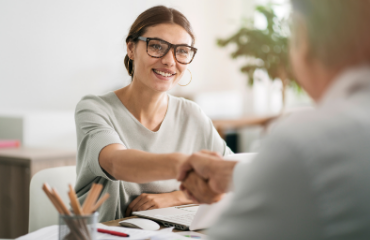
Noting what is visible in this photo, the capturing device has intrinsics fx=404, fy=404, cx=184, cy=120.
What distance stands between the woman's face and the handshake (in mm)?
621

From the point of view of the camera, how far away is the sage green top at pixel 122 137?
55.1 inches

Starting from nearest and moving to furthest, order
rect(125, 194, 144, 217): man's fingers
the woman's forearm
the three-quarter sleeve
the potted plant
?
the woman's forearm
the three-quarter sleeve
rect(125, 194, 144, 217): man's fingers
the potted plant

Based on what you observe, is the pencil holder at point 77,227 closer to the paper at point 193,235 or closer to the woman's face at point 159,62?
the paper at point 193,235

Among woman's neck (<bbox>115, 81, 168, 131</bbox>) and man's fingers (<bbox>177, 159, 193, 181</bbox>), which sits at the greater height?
woman's neck (<bbox>115, 81, 168, 131</bbox>)

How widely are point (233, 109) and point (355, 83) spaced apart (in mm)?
5965

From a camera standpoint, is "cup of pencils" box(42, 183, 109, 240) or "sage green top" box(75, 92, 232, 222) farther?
"sage green top" box(75, 92, 232, 222)

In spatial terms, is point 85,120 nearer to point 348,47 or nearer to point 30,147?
point 348,47

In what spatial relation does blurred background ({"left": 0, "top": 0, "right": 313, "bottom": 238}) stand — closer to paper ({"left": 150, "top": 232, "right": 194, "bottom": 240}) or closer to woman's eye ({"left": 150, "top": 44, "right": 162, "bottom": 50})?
woman's eye ({"left": 150, "top": 44, "right": 162, "bottom": 50})

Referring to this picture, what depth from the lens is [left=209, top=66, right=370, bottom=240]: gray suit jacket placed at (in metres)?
0.44

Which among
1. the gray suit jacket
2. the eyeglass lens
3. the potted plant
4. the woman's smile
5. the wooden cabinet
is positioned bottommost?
the wooden cabinet

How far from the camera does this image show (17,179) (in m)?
2.40

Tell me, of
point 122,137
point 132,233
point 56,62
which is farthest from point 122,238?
point 56,62

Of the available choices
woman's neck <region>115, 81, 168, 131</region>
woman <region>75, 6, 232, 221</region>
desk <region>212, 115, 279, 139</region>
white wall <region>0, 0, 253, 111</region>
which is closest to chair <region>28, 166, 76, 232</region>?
woman <region>75, 6, 232, 221</region>

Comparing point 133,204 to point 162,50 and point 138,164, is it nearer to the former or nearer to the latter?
point 138,164
